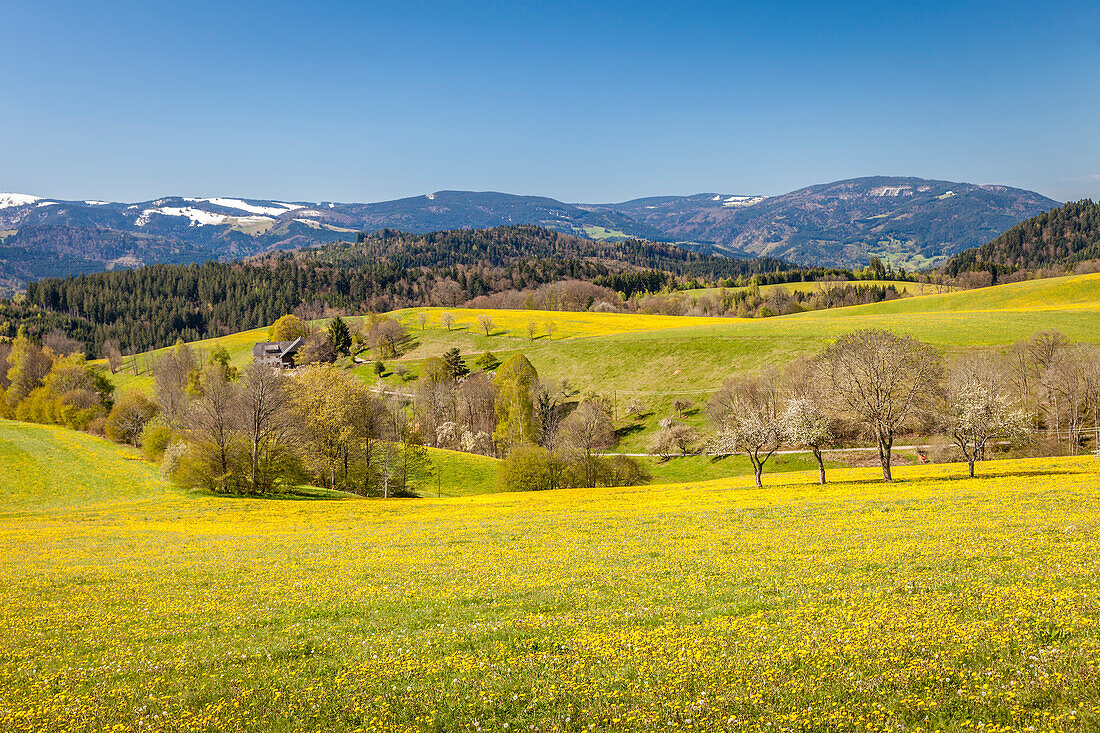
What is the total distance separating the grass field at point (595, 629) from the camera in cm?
1027

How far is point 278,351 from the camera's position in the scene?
183875mm

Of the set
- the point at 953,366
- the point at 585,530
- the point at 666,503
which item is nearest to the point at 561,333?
the point at 953,366

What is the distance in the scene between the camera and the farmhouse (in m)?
179

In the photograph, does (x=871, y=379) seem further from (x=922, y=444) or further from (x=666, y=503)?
(x=922, y=444)

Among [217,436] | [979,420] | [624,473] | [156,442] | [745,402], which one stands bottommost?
[624,473]

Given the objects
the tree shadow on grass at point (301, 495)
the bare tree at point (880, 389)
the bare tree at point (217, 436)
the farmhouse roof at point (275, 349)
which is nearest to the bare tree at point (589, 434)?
the tree shadow on grass at point (301, 495)

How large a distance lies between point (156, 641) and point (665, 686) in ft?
44.6

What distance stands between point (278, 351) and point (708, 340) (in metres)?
133

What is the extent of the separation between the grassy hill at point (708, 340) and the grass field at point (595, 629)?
266 feet

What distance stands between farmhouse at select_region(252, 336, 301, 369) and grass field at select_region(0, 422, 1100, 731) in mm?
158528

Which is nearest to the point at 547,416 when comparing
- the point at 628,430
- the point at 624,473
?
the point at 628,430

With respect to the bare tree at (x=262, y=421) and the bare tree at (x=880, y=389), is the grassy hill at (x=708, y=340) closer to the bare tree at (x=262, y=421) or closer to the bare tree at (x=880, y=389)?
the bare tree at (x=880, y=389)

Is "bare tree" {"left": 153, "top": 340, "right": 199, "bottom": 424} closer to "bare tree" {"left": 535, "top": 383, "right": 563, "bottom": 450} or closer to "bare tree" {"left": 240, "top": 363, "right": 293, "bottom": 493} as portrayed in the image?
"bare tree" {"left": 240, "top": 363, "right": 293, "bottom": 493}

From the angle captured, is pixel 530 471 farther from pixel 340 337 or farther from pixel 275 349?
pixel 275 349
